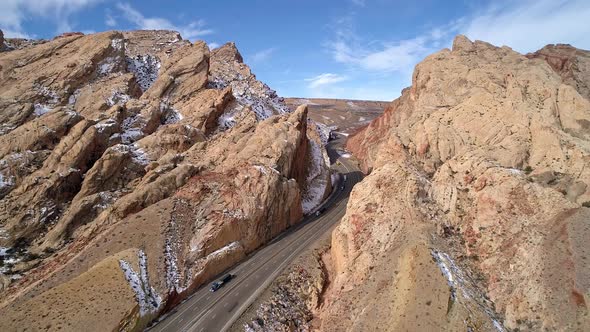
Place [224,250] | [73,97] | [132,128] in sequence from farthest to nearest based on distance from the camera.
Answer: [73,97], [132,128], [224,250]

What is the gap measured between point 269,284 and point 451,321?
20109 mm

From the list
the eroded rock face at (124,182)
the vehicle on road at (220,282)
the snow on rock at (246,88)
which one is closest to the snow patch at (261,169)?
the eroded rock face at (124,182)

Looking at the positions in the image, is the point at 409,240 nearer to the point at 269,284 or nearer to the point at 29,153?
the point at 269,284

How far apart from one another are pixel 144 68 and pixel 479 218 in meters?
91.5

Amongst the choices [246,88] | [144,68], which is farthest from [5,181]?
[246,88]

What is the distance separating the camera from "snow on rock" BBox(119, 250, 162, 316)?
35.9 metres

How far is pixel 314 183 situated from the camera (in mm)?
74562

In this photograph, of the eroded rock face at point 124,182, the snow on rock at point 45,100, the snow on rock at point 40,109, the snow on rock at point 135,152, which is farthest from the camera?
the snow on rock at point 45,100

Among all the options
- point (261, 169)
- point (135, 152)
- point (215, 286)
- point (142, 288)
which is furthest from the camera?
point (135, 152)

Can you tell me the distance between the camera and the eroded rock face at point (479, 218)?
28.0m

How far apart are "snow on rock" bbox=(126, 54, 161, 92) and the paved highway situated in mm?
59512

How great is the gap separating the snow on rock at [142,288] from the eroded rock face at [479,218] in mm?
17050

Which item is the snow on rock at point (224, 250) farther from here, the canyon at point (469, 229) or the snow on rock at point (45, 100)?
the snow on rock at point (45, 100)

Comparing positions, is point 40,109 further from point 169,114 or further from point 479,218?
point 479,218
